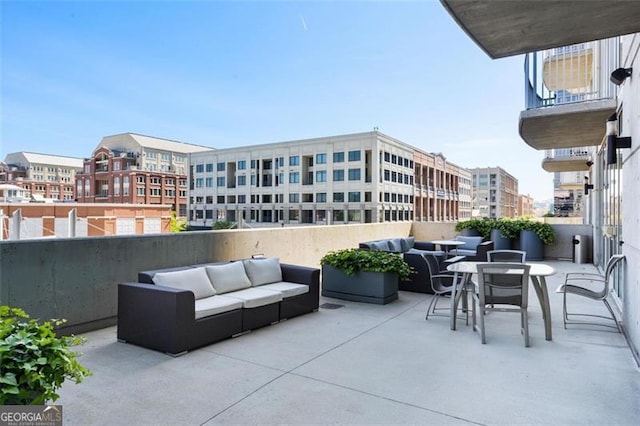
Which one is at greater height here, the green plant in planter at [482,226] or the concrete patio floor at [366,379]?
the green plant in planter at [482,226]

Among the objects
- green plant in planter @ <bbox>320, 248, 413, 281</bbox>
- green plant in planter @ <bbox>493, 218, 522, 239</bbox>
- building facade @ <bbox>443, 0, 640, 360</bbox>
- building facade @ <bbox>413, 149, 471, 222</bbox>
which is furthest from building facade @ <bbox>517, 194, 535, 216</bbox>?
green plant in planter @ <bbox>320, 248, 413, 281</bbox>

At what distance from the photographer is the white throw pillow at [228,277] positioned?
16.1 ft

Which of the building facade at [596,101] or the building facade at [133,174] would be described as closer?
the building facade at [596,101]

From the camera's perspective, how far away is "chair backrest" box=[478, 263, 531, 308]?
14.0 ft

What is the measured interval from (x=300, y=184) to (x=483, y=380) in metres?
55.2

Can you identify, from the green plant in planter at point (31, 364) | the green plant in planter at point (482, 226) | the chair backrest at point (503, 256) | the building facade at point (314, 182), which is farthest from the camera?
the building facade at point (314, 182)

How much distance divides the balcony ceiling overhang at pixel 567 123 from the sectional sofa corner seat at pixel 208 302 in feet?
15.9

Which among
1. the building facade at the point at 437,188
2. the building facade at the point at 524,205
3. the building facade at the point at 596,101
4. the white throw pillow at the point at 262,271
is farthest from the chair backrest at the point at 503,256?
the building facade at the point at 524,205

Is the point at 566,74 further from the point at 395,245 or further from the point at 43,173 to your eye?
the point at 43,173

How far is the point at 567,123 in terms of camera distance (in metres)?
7.18

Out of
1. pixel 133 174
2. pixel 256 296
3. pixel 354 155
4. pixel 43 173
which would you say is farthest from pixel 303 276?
pixel 43 173

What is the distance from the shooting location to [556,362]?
371 centimetres

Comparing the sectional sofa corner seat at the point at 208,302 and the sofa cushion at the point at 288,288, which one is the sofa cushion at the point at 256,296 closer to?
the sectional sofa corner seat at the point at 208,302

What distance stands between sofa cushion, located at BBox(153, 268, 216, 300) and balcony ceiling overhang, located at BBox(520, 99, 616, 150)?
597 centimetres
